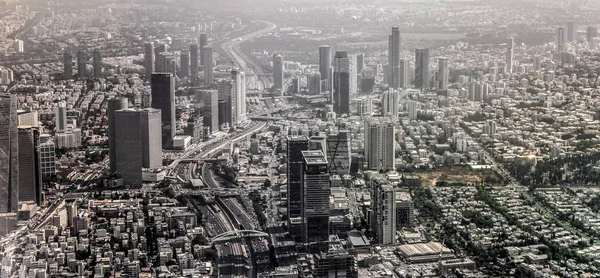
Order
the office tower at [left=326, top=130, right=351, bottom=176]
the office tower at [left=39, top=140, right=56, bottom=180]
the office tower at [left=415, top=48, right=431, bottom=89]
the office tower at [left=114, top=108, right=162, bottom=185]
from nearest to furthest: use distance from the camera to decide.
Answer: the office tower at [left=39, top=140, right=56, bottom=180]
the office tower at [left=326, top=130, right=351, bottom=176]
the office tower at [left=114, top=108, right=162, bottom=185]
the office tower at [left=415, top=48, right=431, bottom=89]

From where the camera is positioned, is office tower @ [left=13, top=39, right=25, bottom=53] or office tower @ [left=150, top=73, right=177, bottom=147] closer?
office tower @ [left=13, top=39, right=25, bottom=53]

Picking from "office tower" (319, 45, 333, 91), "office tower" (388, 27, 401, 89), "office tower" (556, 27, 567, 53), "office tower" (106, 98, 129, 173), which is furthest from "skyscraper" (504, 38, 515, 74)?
"office tower" (106, 98, 129, 173)

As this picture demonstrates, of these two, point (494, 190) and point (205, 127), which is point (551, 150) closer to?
point (494, 190)

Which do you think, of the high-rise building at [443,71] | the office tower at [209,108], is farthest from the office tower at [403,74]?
the office tower at [209,108]

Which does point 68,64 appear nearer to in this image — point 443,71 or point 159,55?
point 159,55

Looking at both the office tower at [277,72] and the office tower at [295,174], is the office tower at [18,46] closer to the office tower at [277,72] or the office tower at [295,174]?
the office tower at [295,174]

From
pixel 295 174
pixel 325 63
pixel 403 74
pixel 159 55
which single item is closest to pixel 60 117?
pixel 159 55

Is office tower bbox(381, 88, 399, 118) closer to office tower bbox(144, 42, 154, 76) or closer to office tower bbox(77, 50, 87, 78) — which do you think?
office tower bbox(144, 42, 154, 76)

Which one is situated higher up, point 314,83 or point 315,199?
point 314,83
